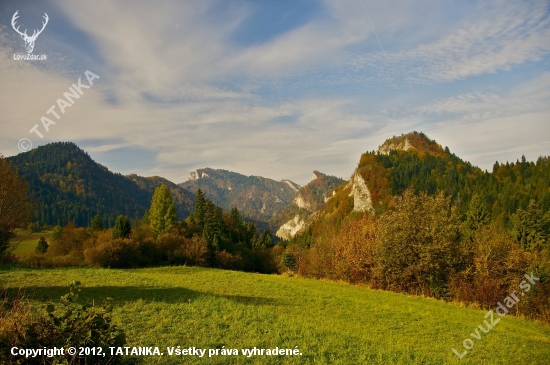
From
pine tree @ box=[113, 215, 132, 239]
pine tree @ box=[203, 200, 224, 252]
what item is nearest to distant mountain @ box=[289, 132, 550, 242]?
pine tree @ box=[203, 200, 224, 252]

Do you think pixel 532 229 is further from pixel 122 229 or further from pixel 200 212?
pixel 122 229

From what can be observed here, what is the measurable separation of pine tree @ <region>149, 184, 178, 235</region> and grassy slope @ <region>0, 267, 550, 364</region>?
28177 mm

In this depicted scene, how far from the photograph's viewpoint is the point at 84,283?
56.0ft

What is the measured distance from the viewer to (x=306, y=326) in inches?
418

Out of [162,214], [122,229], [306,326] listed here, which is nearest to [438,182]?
[162,214]

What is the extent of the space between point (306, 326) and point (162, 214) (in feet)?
134

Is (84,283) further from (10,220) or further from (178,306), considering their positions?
(10,220)

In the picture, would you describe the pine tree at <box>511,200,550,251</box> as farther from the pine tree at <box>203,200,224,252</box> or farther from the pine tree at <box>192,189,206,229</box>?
the pine tree at <box>192,189,206,229</box>

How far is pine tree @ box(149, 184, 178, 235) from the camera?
46.4 m

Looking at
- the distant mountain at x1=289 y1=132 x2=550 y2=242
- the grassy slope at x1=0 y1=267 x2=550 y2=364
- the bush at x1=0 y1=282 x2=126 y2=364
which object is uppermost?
the distant mountain at x1=289 y1=132 x2=550 y2=242

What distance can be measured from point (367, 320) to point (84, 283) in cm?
1525

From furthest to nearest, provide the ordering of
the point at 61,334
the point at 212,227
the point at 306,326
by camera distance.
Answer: the point at 212,227
the point at 306,326
the point at 61,334

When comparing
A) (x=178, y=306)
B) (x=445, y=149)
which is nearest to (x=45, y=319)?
(x=178, y=306)

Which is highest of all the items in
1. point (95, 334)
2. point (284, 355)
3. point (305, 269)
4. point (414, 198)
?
point (414, 198)
